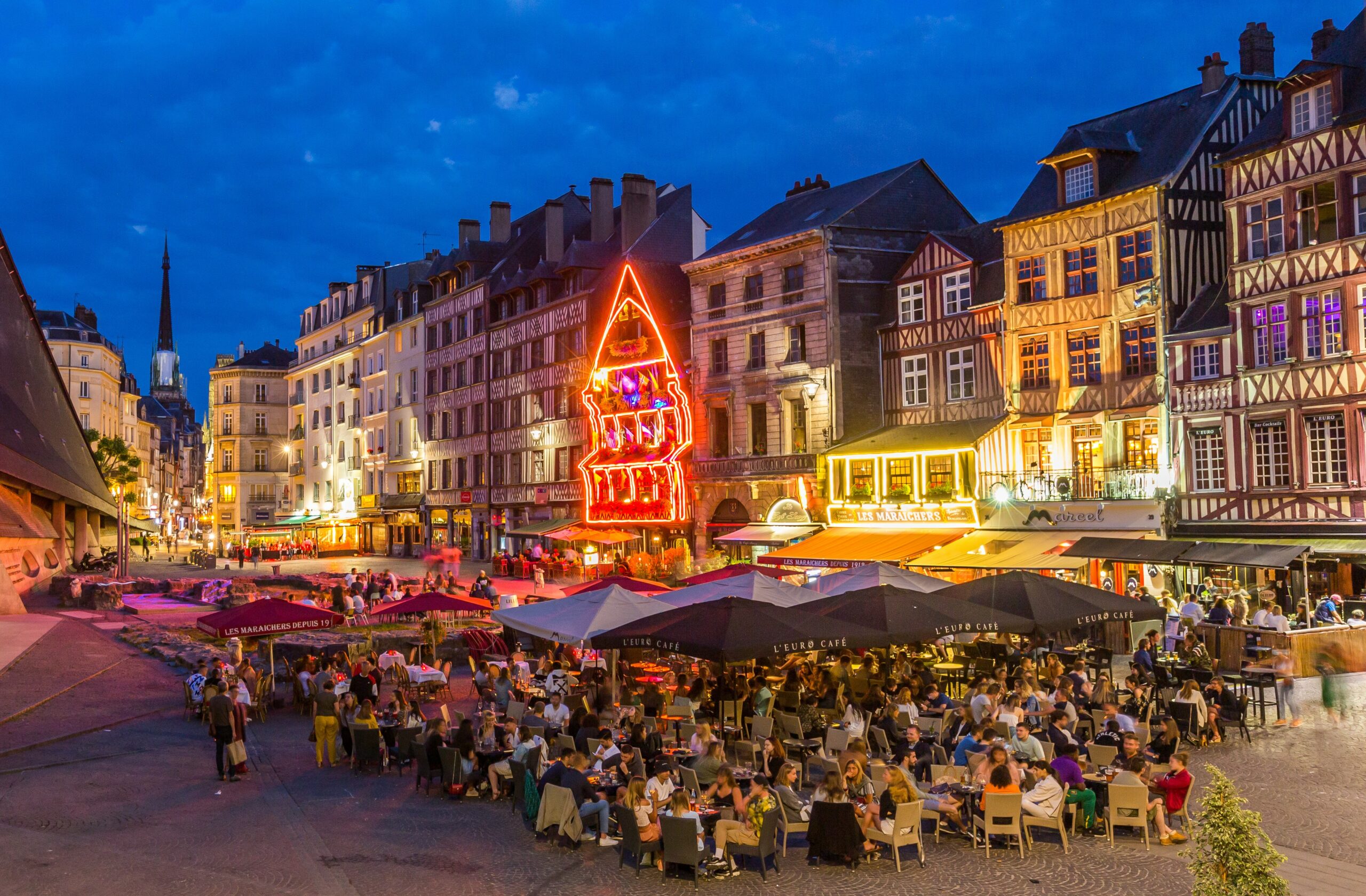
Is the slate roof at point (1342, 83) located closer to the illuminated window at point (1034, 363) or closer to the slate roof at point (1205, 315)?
the slate roof at point (1205, 315)

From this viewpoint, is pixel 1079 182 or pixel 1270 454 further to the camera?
pixel 1079 182

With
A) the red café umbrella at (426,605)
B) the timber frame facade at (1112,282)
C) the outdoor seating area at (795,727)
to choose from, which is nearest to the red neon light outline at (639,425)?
the timber frame facade at (1112,282)

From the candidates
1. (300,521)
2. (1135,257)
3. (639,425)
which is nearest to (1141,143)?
(1135,257)

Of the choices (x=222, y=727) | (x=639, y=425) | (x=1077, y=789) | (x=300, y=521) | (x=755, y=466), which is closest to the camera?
(x=1077, y=789)

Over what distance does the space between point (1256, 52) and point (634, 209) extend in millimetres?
26317

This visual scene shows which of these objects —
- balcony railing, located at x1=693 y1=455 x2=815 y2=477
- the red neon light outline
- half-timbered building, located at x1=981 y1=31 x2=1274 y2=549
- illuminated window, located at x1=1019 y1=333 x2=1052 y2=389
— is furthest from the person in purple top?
the red neon light outline

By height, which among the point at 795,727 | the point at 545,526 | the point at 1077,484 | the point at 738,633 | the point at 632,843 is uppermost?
the point at 1077,484

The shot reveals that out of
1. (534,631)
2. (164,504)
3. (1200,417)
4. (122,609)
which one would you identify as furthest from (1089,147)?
(164,504)

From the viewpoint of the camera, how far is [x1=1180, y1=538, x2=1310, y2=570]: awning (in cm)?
2288

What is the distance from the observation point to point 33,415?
3972 centimetres

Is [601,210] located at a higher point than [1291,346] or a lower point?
higher

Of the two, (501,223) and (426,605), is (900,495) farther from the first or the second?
(501,223)

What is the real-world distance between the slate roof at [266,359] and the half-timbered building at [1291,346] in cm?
7664

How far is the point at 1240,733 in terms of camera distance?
15.7 m
